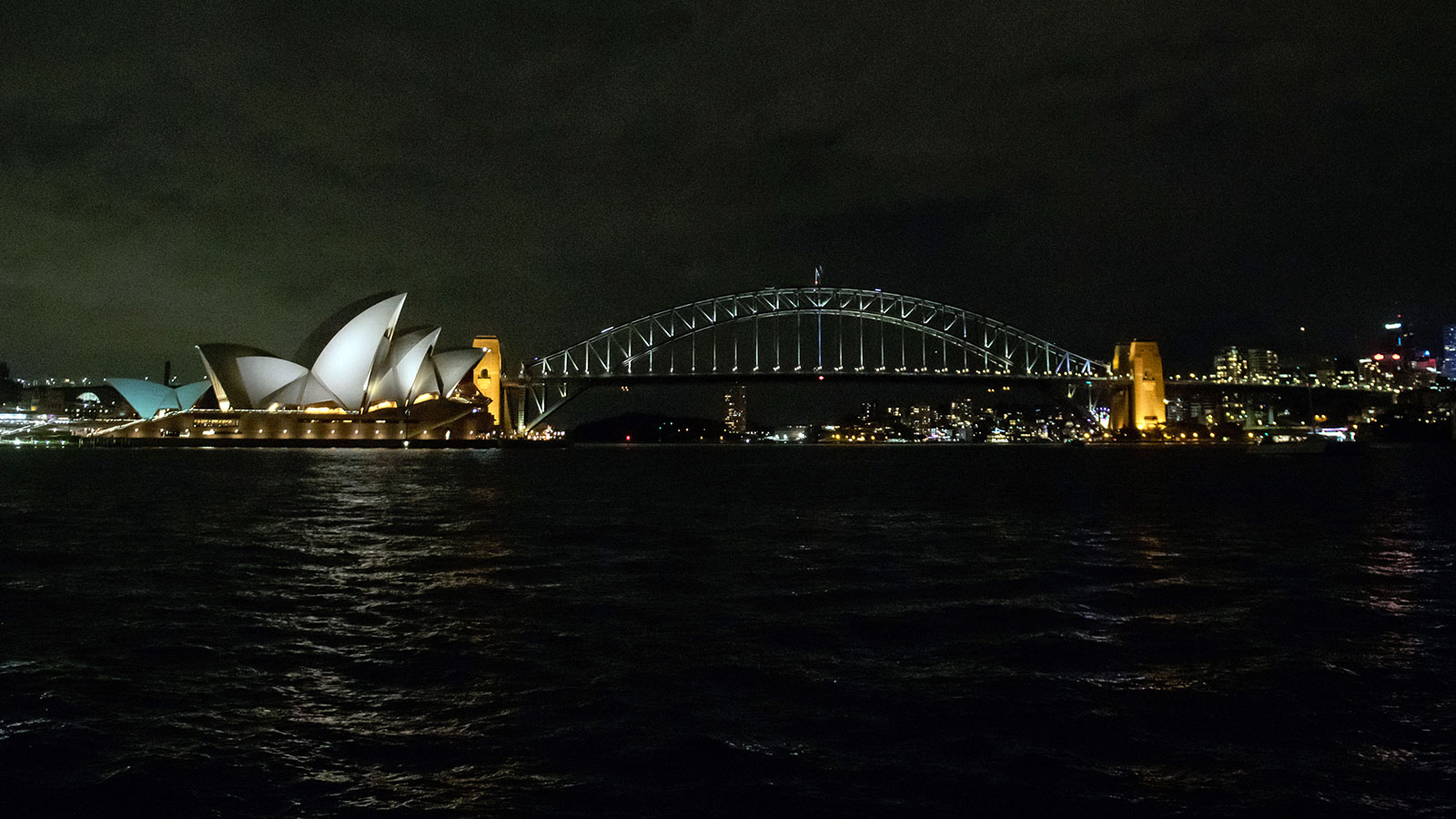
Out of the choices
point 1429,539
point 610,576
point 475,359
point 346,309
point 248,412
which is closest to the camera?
point 610,576

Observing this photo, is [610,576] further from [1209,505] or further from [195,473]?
[195,473]

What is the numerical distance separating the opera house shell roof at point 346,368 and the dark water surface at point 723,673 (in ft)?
191

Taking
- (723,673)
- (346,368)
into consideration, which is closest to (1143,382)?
A: (346,368)

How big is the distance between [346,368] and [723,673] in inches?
2963

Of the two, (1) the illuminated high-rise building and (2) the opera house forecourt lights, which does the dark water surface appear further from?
(1) the illuminated high-rise building

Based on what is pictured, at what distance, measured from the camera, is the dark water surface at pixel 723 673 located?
534 centimetres

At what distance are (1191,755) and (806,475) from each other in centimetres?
3715

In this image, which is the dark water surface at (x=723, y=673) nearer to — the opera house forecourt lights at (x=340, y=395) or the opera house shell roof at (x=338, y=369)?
the opera house shell roof at (x=338, y=369)

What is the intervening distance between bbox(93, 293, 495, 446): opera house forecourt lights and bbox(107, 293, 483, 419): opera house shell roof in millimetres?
75

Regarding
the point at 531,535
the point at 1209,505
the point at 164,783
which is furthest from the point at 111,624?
the point at 1209,505

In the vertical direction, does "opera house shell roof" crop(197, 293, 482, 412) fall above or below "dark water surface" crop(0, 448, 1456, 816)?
above

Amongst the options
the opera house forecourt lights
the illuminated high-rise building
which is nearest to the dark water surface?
the opera house forecourt lights

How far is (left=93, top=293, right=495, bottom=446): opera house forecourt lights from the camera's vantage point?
2982 inches

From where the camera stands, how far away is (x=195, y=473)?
4097cm
